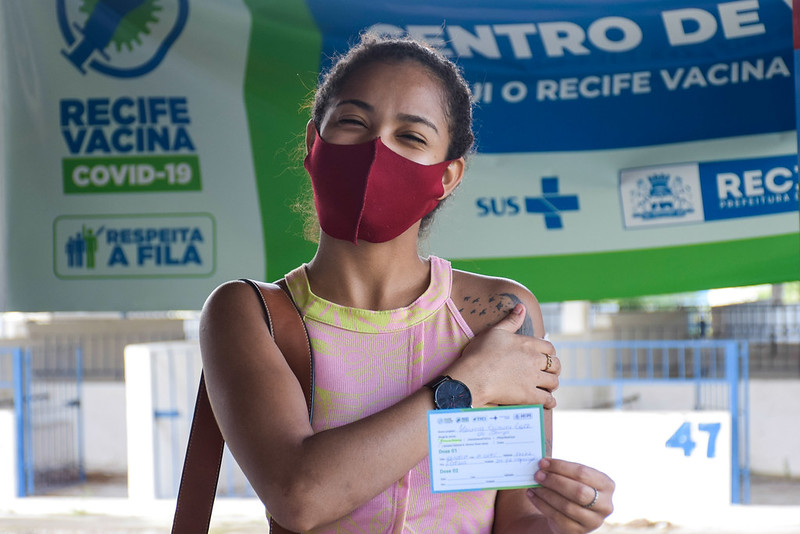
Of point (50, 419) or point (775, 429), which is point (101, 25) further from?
point (775, 429)

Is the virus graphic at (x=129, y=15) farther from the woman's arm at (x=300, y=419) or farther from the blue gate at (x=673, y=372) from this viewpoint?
the blue gate at (x=673, y=372)

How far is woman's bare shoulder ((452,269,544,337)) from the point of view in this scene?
1.78 meters

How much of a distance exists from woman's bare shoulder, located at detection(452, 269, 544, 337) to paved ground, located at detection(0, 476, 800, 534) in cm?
291

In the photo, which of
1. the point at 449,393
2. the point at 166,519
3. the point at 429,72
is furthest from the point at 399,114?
the point at 166,519

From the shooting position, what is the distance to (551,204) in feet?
12.9

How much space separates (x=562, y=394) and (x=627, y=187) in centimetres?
921

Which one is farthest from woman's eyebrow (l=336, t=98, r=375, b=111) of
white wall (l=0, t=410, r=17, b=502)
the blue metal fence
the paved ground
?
white wall (l=0, t=410, r=17, b=502)

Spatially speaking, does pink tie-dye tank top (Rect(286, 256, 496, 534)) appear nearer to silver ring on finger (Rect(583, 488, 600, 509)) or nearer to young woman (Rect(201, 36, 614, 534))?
young woman (Rect(201, 36, 614, 534))

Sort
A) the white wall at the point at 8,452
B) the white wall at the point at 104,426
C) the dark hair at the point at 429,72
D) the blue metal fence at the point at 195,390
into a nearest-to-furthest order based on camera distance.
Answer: the dark hair at the point at 429,72, the blue metal fence at the point at 195,390, the white wall at the point at 8,452, the white wall at the point at 104,426

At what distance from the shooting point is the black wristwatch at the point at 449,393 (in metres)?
1.53

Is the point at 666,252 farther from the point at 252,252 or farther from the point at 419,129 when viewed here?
the point at 419,129

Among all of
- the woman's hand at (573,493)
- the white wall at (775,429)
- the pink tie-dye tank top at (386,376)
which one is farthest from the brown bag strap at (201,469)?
the white wall at (775,429)

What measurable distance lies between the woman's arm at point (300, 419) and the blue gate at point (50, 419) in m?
11.3

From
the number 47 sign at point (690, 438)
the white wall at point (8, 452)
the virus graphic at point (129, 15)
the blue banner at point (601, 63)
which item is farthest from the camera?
the white wall at point (8, 452)
